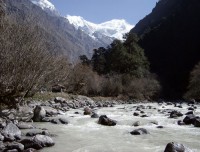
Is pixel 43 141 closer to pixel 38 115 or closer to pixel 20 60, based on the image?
pixel 20 60

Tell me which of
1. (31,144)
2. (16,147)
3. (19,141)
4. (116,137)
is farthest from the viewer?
(116,137)

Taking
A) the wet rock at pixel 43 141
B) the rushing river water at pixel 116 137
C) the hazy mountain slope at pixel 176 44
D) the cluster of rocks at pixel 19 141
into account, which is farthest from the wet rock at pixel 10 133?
the hazy mountain slope at pixel 176 44

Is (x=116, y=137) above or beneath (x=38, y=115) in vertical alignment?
beneath

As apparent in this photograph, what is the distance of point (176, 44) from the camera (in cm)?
9256

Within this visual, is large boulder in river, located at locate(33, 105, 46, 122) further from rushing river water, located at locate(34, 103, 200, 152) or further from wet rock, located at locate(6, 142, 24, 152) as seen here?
wet rock, located at locate(6, 142, 24, 152)

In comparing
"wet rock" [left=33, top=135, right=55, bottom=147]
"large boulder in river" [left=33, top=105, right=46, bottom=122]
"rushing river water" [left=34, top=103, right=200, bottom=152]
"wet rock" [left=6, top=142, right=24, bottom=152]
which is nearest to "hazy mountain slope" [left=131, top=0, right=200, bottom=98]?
"large boulder in river" [left=33, top=105, right=46, bottom=122]

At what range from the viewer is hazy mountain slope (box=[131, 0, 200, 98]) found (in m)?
86.7

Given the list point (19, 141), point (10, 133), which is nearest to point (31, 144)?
point (19, 141)

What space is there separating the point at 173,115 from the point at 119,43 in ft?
164

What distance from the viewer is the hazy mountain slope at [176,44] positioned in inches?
3413

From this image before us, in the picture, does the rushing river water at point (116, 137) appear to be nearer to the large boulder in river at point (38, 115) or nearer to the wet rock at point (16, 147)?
the wet rock at point (16, 147)

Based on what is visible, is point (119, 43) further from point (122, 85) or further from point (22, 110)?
point (22, 110)

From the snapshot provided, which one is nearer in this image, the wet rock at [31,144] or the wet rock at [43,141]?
the wet rock at [31,144]

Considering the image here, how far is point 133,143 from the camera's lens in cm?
1269
